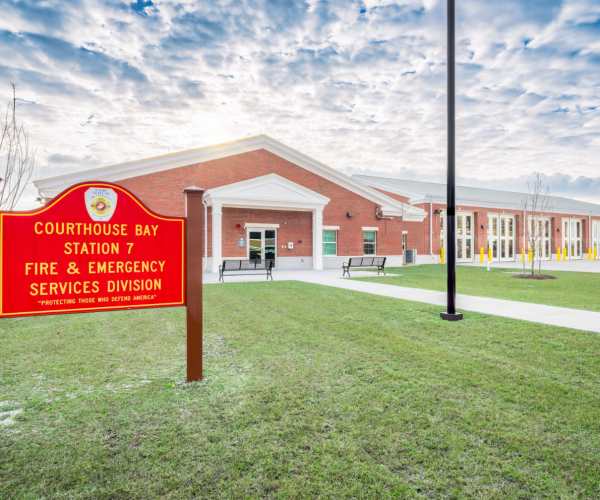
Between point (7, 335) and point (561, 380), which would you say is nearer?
point (561, 380)

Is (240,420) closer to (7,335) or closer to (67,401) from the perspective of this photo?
(67,401)

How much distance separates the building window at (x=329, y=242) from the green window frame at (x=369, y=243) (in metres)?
2.51

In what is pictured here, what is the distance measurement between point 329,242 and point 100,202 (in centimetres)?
2068

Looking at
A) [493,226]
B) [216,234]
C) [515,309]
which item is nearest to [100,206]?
[515,309]

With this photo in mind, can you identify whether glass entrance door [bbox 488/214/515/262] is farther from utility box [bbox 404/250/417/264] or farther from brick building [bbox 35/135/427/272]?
brick building [bbox 35/135/427/272]

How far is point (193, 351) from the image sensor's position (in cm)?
461

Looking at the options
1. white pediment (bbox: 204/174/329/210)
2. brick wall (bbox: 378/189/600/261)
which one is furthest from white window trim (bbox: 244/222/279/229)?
brick wall (bbox: 378/189/600/261)

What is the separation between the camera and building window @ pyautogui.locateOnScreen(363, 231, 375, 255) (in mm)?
26125

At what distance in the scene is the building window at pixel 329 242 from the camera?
80.3ft

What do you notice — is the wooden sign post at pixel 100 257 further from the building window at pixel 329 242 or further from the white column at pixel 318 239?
the building window at pixel 329 242

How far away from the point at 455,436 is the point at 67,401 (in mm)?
3842

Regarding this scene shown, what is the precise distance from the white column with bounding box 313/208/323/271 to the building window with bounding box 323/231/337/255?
4.56ft

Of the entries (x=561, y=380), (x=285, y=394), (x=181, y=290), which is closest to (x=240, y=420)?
(x=285, y=394)

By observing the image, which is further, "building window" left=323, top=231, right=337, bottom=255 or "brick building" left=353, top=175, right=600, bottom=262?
"brick building" left=353, top=175, right=600, bottom=262
